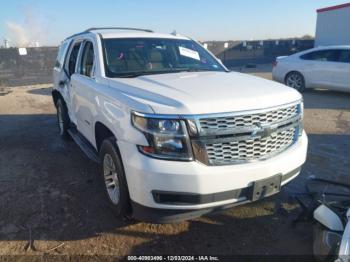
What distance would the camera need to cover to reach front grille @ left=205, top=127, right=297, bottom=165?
268 cm

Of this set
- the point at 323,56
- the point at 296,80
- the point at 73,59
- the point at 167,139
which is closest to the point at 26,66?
the point at 73,59

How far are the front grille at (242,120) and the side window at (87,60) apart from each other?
2055 mm

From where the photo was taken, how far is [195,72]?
4.04 m

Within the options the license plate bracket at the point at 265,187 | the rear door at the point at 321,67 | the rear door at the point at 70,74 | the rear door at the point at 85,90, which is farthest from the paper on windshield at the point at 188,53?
the rear door at the point at 321,67

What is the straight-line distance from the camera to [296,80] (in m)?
11.0

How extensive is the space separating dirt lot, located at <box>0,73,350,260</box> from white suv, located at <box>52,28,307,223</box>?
1.17 ft

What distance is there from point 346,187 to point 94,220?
2.96 m

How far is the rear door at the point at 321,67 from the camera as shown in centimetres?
1006

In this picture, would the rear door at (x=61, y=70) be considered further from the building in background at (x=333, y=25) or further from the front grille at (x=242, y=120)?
the building in background at (x=333, y=25)

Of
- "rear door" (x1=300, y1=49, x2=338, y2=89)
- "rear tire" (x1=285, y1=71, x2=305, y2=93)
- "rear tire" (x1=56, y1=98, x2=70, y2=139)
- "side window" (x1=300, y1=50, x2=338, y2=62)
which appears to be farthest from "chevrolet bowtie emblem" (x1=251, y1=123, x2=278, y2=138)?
"rear tire" (x1=285, y1=71, x2=305, y2=93)

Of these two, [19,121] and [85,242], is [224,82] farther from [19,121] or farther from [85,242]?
[19,121]

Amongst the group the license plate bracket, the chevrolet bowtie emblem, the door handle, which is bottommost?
the license plate bracket

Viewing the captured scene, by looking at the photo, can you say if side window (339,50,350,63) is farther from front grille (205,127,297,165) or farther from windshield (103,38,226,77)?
front grille (205,127,297,165)

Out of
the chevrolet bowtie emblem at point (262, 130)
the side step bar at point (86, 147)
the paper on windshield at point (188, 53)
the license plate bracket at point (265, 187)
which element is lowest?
the side step bar at point (86, 147)
